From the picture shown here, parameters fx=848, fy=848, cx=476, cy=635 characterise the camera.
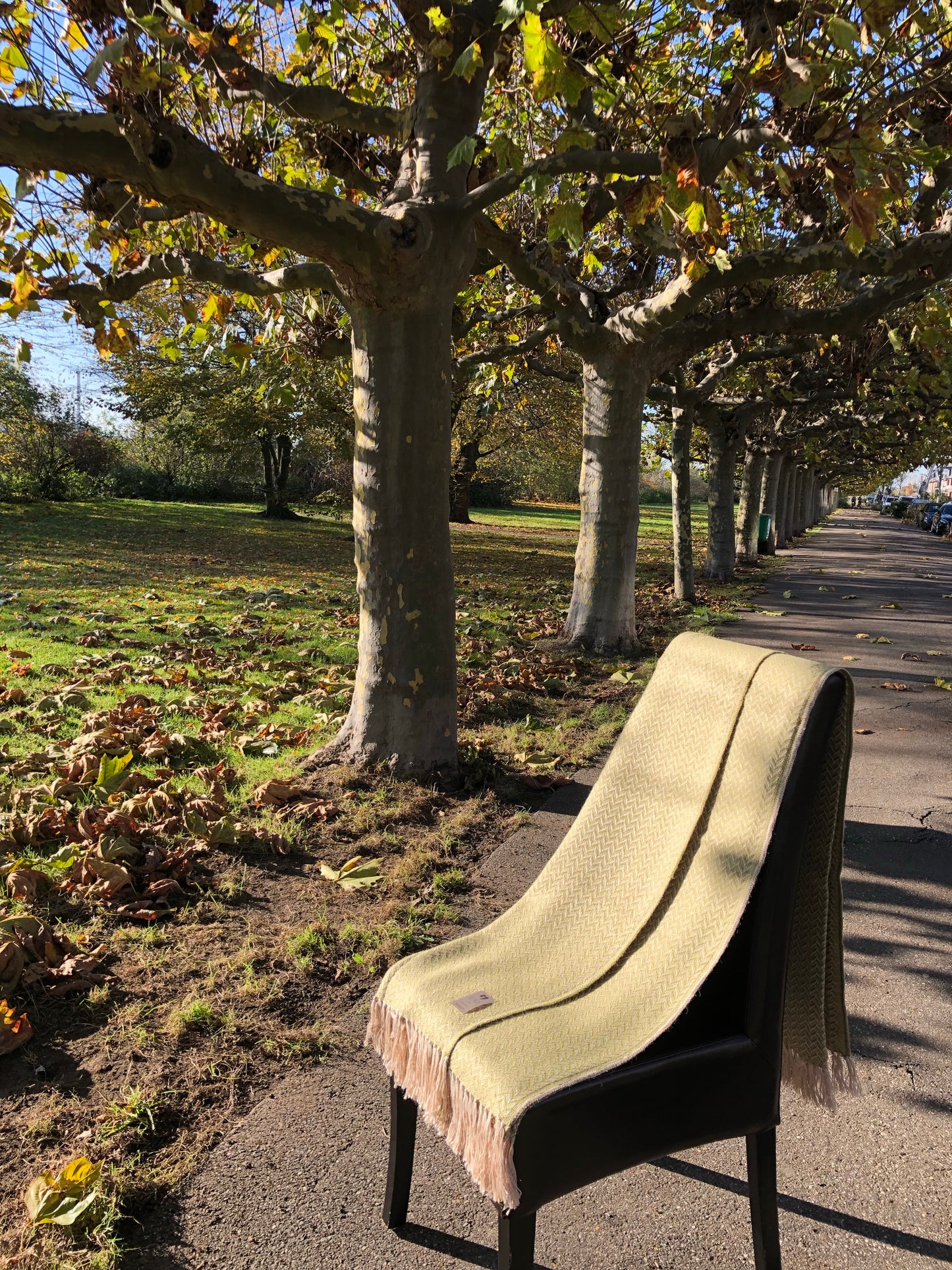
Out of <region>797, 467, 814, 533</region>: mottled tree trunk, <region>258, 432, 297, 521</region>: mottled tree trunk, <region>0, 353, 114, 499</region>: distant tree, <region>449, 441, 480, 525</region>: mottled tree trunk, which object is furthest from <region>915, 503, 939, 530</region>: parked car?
<region>0, 353, 114, 499</region>: distant tree

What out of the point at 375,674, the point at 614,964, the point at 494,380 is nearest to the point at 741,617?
the point at 494,380

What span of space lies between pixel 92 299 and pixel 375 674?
3.03 m

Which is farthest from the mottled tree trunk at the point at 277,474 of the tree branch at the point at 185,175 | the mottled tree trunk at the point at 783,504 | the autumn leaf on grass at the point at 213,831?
the autumn leaf on grass at the point at 213,831

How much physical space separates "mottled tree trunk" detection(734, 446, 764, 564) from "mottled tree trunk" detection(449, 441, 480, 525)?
28.9 feet

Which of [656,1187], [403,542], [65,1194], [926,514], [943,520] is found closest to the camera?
[65,1194]

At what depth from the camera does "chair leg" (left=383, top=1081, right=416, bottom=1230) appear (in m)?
2.10

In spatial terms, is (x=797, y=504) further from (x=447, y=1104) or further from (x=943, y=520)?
(x=447, y=1104)

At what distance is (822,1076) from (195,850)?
9.48 feet

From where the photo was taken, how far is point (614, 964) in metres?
2.10

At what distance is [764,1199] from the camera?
6.34 ft

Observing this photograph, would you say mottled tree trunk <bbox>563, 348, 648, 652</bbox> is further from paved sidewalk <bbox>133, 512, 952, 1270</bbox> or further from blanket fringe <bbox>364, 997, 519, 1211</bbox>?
blanket fringe <bbox>364, 997, 519, 1211</bbox>

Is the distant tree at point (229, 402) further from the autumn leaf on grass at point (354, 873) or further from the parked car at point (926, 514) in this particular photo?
the parked car at point (926, 514)

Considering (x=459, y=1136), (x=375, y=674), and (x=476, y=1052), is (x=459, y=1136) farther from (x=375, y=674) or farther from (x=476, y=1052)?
(x=375, y=674)

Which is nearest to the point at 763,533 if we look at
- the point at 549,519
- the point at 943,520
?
the point at 549,519
